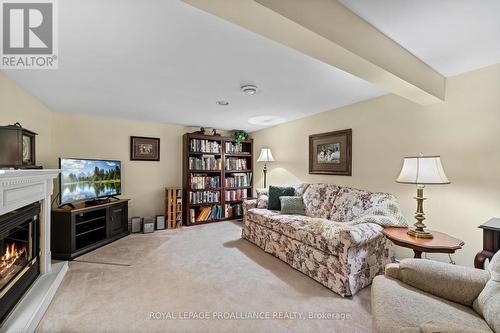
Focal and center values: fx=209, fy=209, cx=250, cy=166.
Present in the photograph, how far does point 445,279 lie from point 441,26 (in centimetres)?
162

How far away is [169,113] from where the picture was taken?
362cm

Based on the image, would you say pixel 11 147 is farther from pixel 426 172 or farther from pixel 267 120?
pixel 426 172

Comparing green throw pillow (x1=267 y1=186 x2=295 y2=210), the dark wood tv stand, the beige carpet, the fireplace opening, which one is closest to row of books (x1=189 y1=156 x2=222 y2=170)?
the dark wood tv stand

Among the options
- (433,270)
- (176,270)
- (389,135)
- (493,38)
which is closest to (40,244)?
(176,270)

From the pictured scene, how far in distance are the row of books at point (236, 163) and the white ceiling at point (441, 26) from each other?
3751 millimetres

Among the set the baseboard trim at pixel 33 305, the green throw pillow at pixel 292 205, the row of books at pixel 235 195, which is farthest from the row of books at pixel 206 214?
the baseboard trim at pixel 33 305

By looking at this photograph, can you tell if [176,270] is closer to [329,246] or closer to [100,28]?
[329,246]

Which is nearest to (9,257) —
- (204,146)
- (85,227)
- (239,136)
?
(85,227)

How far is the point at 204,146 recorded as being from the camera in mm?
4574

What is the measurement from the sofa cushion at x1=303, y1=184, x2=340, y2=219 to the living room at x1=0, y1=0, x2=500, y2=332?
0.11 ft

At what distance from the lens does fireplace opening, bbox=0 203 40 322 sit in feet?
5.04

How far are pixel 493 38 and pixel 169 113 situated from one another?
381 centimetres

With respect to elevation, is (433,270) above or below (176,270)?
above

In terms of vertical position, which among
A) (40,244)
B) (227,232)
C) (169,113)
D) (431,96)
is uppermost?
(169,113)
